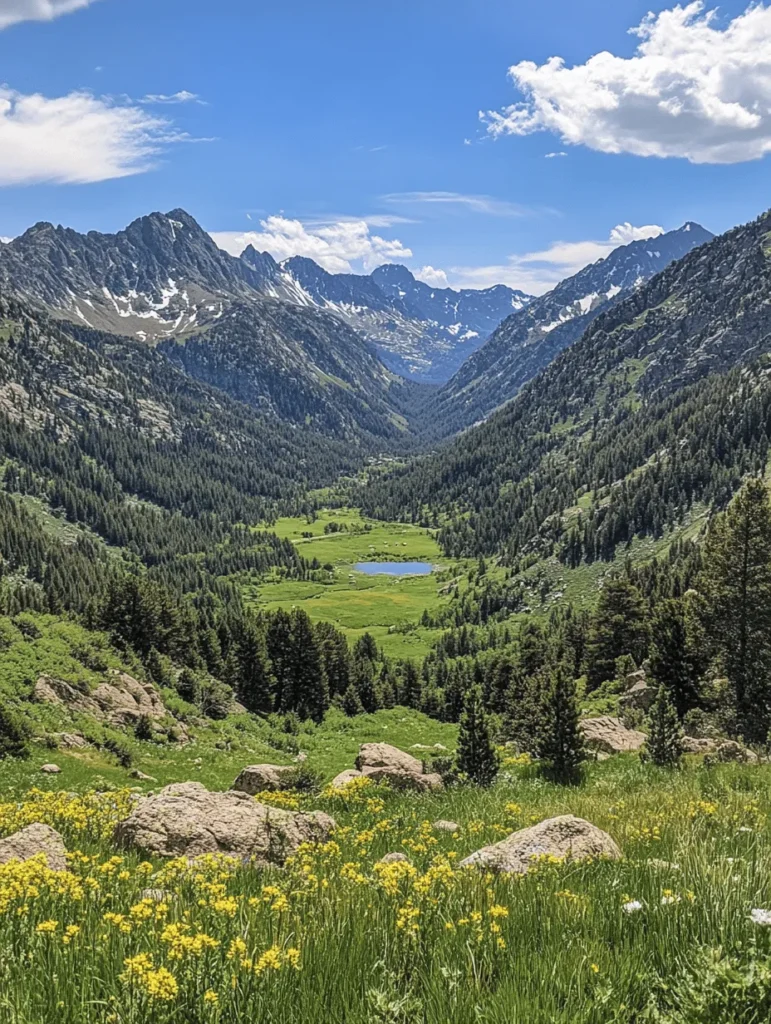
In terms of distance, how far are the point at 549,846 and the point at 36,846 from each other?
19.8ft

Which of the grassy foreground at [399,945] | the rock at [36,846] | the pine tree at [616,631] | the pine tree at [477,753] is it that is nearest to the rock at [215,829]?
the rock at [36,846]

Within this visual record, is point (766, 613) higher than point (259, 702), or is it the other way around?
point (766, 613)

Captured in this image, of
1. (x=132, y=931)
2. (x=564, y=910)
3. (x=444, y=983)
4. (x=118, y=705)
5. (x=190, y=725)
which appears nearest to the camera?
(x=444, y=983)

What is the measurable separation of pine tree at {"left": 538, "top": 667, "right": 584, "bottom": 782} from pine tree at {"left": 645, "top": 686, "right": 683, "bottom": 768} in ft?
8.69

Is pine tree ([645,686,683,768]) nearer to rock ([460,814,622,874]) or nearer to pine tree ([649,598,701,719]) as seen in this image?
rock ([460,814,622,874])

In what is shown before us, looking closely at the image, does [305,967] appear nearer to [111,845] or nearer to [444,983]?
[444,983]

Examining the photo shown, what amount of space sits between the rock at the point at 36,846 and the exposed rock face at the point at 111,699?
3402 cm

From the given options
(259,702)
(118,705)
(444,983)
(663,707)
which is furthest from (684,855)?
(259,702)

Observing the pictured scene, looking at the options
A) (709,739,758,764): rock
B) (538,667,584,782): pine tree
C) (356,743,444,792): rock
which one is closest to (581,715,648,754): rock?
(538,667,584,782): pine tree

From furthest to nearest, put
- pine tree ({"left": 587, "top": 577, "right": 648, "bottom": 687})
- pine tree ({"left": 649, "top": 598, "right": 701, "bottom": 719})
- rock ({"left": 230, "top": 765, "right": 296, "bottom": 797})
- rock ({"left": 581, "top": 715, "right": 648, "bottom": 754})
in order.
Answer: pine tree ({"left": 587, "top": 577, "right": 648, "bottom": 687})
pine tree ({"left": 649, "top": 598, "right": 701, "bottom": 719})
rock ({"left": 581, "top": 715, "right": 648, "bottom": 754})
rock ({"left": 230, "top": 765, "right": 296, "bottom": 797})

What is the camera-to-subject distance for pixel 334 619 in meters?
174

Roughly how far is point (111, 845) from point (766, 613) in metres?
37.0

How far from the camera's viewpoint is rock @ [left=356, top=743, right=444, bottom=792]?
20.5 m

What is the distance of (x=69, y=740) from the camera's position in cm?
3378
